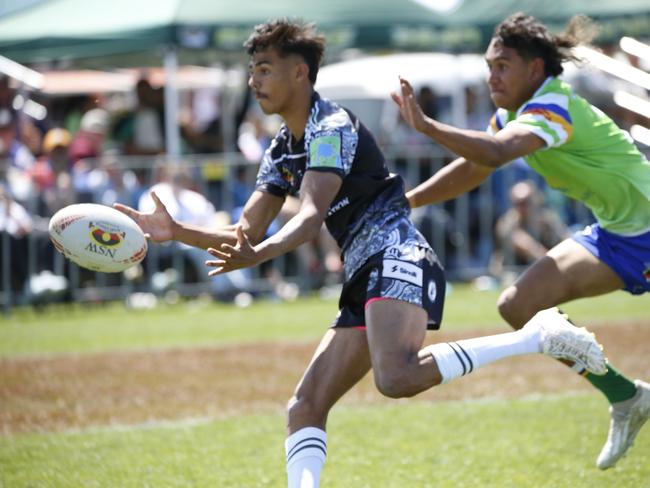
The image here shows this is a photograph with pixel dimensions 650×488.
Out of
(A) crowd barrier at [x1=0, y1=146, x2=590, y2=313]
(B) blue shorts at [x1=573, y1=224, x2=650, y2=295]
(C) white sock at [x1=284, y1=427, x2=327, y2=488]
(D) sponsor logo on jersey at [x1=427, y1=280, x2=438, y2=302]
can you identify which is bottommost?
(A) crowd barrier at [x1=0, y1=146, x2=590, y2=313]

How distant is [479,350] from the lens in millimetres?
5199

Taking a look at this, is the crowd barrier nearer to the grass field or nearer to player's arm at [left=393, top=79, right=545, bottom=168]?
the grass field

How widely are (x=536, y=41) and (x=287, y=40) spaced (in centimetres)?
156

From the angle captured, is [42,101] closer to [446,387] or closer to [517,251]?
[517,251]

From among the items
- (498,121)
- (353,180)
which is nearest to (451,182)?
(498,121)

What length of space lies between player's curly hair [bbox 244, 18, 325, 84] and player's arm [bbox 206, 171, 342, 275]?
0.65 m

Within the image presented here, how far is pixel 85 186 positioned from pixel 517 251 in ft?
20.3

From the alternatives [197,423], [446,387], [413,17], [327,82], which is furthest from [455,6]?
[197,423]

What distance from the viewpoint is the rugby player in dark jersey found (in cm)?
509

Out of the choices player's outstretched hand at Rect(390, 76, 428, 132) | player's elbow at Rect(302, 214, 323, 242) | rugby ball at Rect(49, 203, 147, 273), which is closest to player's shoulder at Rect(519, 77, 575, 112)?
player's outstretched hand at Rect(390, 76, 428, 132)

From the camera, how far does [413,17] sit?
16.8 meters

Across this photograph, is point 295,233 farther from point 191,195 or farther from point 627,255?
point 191,195

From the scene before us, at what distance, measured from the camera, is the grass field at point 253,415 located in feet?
21.4

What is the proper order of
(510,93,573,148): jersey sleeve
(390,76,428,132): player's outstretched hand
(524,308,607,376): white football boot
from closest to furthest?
(524,308,607,376): white football boot → (390,76,428,132): player's outstretched hand → (510,93,573,148): jersey sleeve
